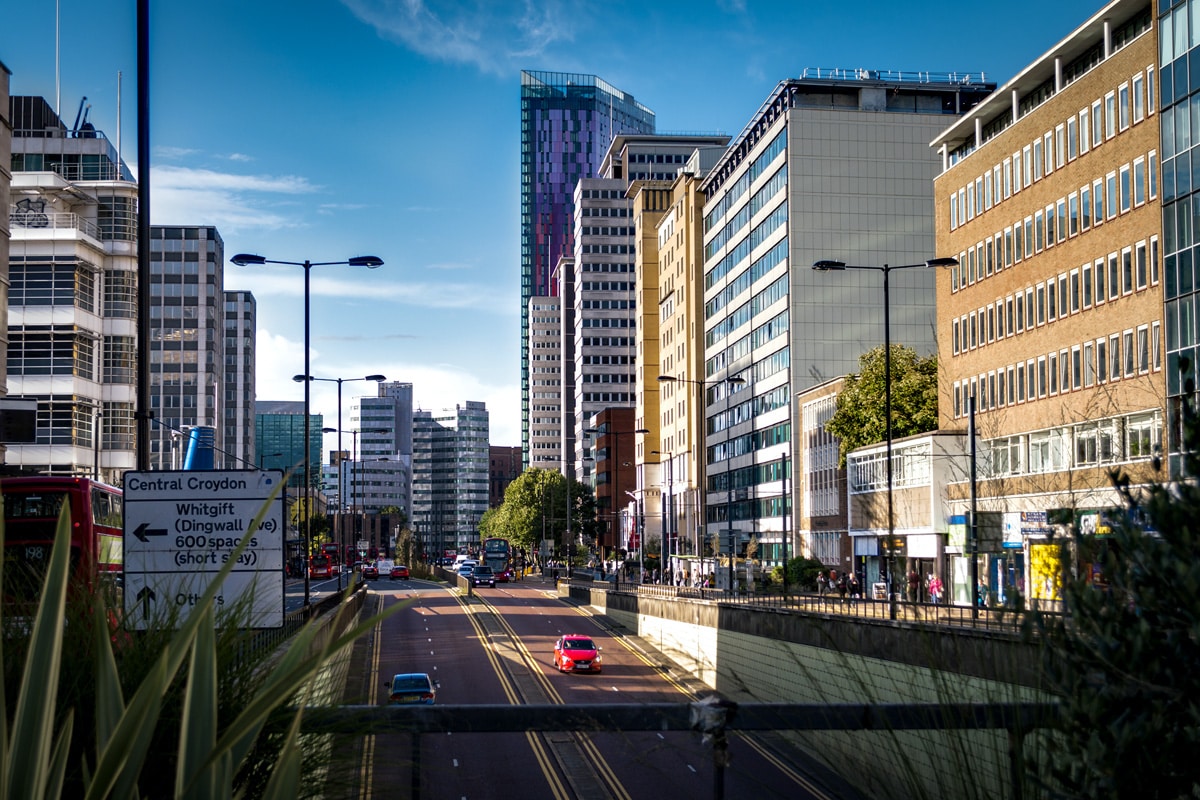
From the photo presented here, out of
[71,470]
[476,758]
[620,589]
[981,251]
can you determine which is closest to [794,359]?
[620,589]

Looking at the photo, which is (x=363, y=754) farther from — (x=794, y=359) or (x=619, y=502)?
(x=619, y=502)

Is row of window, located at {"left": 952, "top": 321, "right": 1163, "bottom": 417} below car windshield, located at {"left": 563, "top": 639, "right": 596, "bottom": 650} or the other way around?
the other way around

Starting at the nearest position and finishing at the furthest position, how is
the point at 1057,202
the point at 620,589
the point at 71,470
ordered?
the point at 1057,202 < the point at 71,470 < the point at 620,589

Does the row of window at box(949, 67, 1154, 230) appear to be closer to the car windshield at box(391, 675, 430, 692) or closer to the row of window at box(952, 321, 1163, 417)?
the row of window at box(952, 321, 1163, 417)

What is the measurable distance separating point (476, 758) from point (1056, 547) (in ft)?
121

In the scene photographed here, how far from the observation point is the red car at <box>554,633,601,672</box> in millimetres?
57250

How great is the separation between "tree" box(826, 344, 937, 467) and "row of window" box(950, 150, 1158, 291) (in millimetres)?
9483

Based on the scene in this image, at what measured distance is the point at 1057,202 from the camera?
53.6 metres

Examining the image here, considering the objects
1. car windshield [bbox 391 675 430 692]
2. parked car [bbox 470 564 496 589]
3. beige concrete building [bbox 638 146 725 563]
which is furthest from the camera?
beige concrete building [bbox 638 146 725 563]

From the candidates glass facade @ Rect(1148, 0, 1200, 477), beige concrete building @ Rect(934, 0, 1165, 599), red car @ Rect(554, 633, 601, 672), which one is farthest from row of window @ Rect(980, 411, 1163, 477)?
red car @ Rect(554, 633, 601, 672)

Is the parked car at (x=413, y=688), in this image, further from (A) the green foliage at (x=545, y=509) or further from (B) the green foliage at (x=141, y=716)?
(A) the green foliage at (x=545, y=509)

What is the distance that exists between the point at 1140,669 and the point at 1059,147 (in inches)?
2115

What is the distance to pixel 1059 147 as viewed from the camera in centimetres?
5356

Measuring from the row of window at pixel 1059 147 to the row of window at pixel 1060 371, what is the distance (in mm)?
7407
